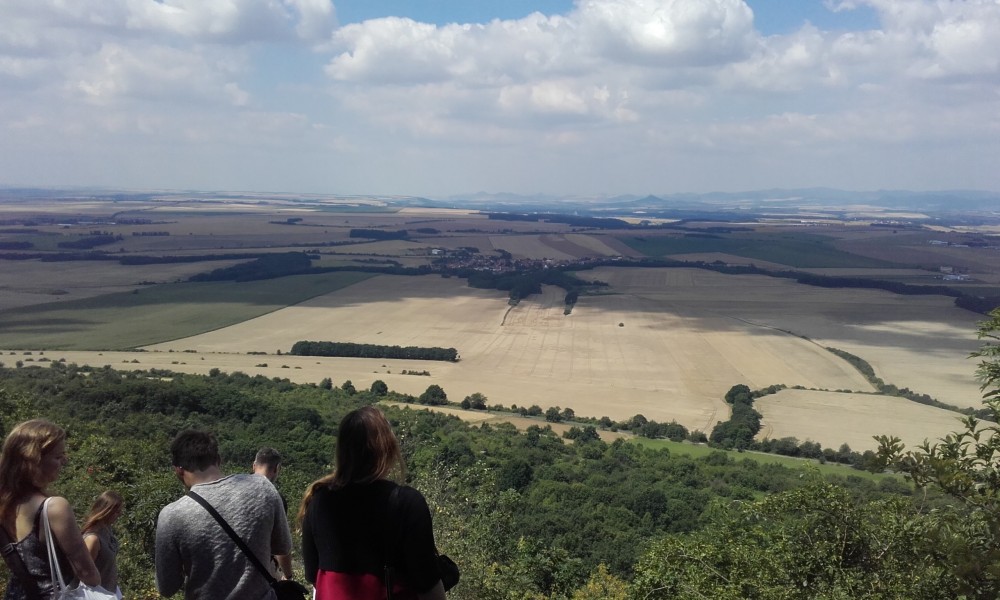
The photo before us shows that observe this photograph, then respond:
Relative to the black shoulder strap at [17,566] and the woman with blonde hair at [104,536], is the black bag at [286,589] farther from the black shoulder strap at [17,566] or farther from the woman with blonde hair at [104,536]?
the black shoulder strap at [17,566]

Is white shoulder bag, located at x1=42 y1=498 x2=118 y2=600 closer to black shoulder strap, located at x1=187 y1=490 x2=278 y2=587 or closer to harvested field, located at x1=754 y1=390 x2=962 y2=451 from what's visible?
black shoulder strap, located at x1=187 y1=490 x2=278 y2=587

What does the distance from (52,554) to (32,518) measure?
287mm

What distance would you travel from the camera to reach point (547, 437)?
131 ft

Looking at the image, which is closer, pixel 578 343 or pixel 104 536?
pixel 104 536

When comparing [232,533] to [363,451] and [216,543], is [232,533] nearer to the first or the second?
[216,543]

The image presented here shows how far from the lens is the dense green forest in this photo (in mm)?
9750

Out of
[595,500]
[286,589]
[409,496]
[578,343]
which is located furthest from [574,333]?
[409,496]

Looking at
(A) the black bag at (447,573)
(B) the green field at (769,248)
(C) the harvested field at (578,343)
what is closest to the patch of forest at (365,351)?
(C) the harvested field at (578,343)

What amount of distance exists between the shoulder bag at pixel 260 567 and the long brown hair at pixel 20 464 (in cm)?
106

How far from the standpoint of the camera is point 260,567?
4.84m

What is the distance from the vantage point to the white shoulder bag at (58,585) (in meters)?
4.77

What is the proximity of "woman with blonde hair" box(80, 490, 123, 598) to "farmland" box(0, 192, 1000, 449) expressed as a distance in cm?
4147

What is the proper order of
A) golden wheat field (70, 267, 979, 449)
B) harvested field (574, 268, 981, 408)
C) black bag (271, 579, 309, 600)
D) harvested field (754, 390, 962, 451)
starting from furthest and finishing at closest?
harvested field (574, 268, 981, 408)
golden wheat field (70, 267, 979, 449)
harvested field (754, 390, 962, 451)
black bag (271, 579, 309, 600)

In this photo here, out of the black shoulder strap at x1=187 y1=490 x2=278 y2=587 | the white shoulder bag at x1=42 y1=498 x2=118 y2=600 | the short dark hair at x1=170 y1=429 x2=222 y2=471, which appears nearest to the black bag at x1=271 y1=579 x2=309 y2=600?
the black shoulder strap at x1=187 y1=490 x2=278 y2=587
